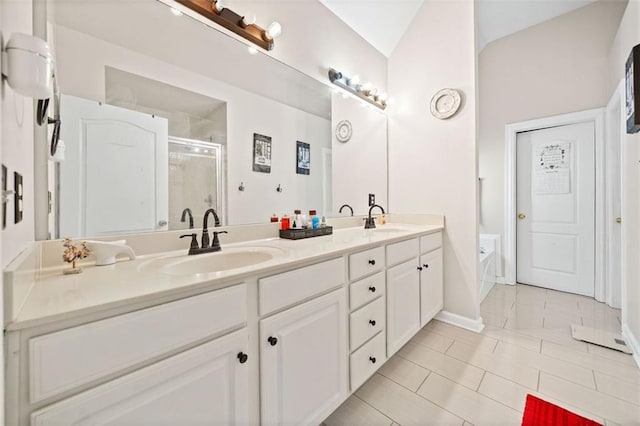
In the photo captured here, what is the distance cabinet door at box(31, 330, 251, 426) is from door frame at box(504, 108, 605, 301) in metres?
3.54

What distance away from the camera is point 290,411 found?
102 cm

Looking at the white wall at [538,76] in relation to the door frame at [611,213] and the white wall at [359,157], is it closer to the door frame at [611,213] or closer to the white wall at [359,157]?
the door frame at [611,213]

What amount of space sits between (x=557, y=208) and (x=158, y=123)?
157 inches

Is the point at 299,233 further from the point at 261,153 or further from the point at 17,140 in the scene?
the point at 17,140

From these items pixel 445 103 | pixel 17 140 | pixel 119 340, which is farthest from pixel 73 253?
pixel 445 103

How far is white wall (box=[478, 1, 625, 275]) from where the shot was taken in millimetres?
2715

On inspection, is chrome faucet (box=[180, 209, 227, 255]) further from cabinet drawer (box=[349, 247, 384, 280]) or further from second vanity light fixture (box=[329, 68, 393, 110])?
second vanity light fixture (box=[329, 68, 393, 110])

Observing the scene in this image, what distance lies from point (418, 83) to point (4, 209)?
2802 millimetres

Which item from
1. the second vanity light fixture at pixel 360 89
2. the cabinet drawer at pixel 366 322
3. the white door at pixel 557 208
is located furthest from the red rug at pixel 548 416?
the second vanity light fixture at pixel 360 89

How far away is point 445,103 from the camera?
89.9 inches

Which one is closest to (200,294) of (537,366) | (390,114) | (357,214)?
(357,214)

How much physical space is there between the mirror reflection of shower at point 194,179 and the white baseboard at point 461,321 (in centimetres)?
204

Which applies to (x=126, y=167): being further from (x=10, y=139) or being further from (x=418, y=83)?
(x=418, y=83)

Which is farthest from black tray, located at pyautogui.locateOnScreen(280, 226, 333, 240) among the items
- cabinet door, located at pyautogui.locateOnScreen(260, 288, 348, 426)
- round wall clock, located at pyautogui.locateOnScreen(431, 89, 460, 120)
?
round wall clock, located at pyautogui.locateOnScreen(431, 89, 460, 120)
